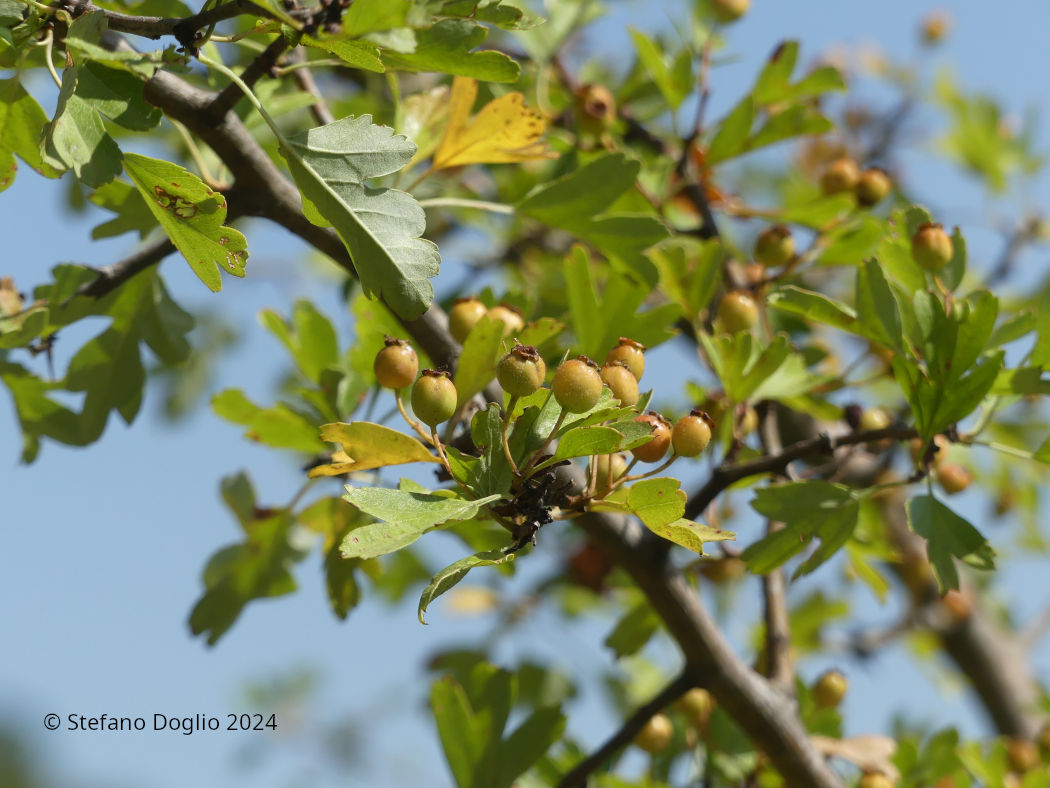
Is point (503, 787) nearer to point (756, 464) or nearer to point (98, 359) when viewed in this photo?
point (756, 464)

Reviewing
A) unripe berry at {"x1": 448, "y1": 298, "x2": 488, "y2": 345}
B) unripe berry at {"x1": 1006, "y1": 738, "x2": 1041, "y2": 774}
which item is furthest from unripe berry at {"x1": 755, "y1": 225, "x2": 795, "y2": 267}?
unripe berry at {"x1": 1006, "y1": 738, "x2": 1041, "y2": 774}

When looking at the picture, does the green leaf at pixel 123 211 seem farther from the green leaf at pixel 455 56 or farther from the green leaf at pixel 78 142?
the green leaf at pixel 455 56

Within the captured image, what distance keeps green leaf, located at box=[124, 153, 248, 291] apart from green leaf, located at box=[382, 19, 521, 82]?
0.20 meters

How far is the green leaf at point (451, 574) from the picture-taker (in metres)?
0.70

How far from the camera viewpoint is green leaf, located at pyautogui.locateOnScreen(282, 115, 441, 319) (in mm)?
802

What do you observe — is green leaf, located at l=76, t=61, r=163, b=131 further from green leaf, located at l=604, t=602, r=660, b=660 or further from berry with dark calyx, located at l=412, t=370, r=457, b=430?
green leaf, located at l=604, t=602, r=660, b=660

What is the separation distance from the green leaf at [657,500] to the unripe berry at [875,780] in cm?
82

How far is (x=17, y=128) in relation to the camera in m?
0.90

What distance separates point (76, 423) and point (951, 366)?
1092 millimetres

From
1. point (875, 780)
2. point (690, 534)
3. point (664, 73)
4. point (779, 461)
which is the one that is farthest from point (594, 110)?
point (875, 780)

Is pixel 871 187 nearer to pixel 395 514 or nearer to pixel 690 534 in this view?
pixel 690 534

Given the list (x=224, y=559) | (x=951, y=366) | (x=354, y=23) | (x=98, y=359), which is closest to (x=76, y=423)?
(x=98, y=359)

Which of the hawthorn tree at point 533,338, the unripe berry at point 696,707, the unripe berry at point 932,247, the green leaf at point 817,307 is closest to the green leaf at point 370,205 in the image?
the hawthorn tree at point 533,338

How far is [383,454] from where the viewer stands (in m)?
0.85
